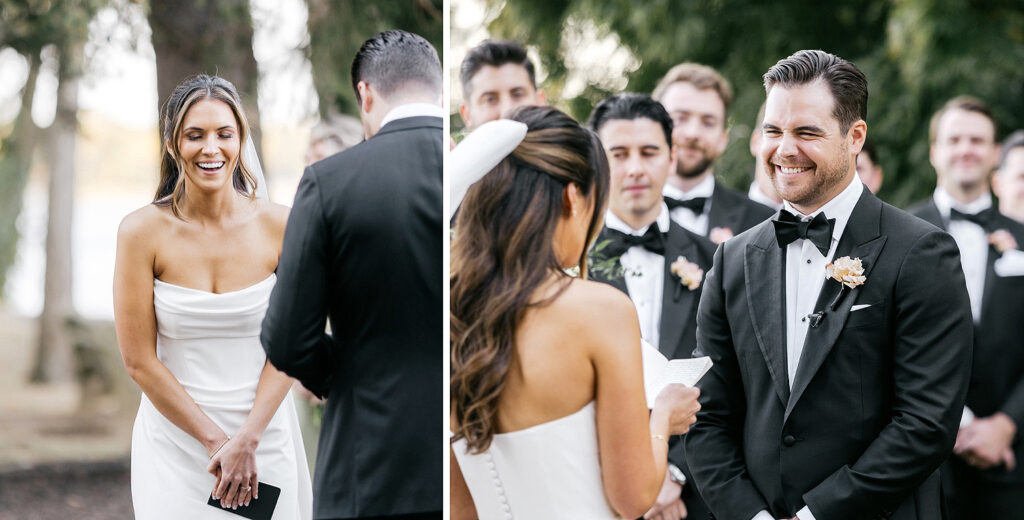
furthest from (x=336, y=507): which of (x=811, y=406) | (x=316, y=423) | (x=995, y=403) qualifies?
(x=995, y=403)

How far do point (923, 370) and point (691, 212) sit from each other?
1221 millimetres

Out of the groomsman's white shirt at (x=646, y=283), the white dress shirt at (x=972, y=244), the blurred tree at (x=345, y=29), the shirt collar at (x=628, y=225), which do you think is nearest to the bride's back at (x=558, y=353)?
the groomsman's white shirt at (x=646, y=283)

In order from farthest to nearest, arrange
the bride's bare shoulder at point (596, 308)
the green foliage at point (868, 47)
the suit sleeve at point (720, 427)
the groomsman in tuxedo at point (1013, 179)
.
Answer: the groomsman in tuxedo at point (1013, 179) → the green foliage at point (868, 47) → the suit sleeve at point (720, 427) → the bride's bare shoulder at point (596, 308)

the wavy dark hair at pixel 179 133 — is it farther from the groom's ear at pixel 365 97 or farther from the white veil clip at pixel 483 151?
the white veil clip at pixel 483 151

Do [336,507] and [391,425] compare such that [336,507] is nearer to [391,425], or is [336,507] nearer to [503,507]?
[391,425]

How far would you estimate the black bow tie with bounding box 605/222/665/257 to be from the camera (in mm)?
2713

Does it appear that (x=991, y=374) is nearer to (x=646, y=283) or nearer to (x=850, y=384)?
(x=646, y=283)

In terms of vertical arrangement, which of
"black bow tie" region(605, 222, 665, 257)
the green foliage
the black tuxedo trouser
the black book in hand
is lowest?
the black tuxedo trouser

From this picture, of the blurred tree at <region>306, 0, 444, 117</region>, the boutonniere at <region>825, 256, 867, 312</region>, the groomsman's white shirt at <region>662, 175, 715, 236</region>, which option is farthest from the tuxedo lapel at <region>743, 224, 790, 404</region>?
the blurred tree at <region>306, 0, 444, 117</region>

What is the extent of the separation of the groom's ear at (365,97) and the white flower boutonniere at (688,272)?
0.84 m

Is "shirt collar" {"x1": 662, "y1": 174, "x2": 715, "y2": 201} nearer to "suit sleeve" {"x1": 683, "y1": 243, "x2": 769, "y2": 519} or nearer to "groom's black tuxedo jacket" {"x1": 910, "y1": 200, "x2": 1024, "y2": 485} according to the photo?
"suit sleeve" {"x1": 683, "y1": 243, "x2": 769, "y2": 519}

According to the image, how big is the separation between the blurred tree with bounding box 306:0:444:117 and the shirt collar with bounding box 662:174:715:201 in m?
0.94

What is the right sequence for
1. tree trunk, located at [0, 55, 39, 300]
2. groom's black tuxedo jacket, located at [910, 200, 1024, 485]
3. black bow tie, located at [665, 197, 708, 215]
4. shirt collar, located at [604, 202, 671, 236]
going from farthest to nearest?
groom's black tuxedo jacket, located at [910, 200, 1024, 485], tree trunk, located at [0, 55, 39, 300], black bow tie, located at [665, 197, 708, 215], shirt collar, located at [604, 202, 671, 236]

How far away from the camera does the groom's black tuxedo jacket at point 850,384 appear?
210 centimetres
